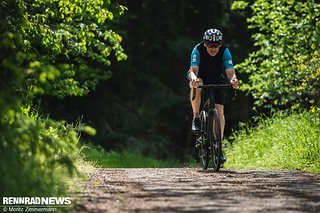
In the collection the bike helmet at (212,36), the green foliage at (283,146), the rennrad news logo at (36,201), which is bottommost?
the rennrad news logo at (36,201)

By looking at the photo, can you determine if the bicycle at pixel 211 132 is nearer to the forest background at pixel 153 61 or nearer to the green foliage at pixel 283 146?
the green foliage at pixel 283 146

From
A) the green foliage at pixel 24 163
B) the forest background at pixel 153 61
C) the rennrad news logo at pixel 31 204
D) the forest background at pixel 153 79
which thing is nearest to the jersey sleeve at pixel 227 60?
the forest background at pixel 153 61

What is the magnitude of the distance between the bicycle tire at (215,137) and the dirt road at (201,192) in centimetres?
30

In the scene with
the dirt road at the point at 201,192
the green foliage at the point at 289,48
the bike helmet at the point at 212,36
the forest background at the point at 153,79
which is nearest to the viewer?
the dirt road at the point at 201,192

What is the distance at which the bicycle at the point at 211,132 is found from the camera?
9586mm

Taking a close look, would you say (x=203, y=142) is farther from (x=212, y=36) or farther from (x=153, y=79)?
(x=153, y=79)

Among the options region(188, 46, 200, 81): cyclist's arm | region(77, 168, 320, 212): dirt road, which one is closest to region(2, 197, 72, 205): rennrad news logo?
region(77, 168, 320, 212): dirt road

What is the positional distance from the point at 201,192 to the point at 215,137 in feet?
9.41

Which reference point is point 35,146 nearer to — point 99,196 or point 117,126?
point 99,196

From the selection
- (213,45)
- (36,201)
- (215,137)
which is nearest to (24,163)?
(36,201)

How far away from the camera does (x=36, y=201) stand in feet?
18.4

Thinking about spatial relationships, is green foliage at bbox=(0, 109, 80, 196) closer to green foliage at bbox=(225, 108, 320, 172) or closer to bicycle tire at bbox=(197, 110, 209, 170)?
bicycle tire at bbox=(197, 110, 209, 170)

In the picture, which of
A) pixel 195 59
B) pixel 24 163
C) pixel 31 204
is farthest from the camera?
pixel 195 59

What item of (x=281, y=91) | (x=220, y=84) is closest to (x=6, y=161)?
(x=220, y=84)
